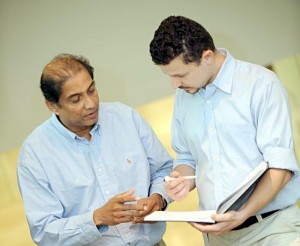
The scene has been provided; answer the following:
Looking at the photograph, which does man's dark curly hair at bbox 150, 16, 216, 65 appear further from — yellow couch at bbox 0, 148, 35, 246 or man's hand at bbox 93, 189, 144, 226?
yellow couch at bbox 0, 148, 35, 246

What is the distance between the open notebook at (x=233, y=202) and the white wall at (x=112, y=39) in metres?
1.77

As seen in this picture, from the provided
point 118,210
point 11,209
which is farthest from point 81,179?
point 11,209

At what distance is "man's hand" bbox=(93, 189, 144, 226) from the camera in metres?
1.86

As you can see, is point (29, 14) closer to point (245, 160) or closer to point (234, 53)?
point (234, 53)

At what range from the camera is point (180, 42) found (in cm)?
168

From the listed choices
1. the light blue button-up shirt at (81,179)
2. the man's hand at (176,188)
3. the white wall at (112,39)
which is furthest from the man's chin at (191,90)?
the white wall at (112,39)

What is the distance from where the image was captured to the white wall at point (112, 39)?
327 centimetres

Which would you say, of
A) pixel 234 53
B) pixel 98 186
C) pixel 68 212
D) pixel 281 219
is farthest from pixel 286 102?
pixel 234 53

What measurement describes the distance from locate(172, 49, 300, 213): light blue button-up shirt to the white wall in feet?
5.02

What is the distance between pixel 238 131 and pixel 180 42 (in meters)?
0.38

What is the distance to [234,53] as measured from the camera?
3404 millimetres

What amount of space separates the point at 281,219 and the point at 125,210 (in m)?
0.58

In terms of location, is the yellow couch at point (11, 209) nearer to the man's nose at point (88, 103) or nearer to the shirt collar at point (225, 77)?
the man's nose at point (88, 103)

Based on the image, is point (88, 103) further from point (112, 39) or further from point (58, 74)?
point (112, 39)
